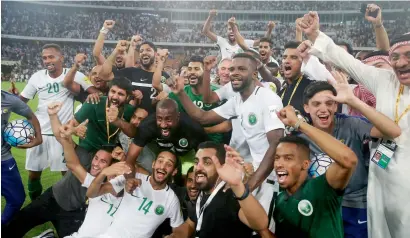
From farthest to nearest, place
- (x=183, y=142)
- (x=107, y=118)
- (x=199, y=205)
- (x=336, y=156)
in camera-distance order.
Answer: (x=107, y=118) < (x=183, y=142) < (x=199, y=205) < (x=336, y=156)

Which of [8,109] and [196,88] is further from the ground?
[196,88]

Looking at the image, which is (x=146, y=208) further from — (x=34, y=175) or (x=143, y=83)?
(x=34, y=175)

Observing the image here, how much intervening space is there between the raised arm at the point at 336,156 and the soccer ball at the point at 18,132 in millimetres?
1879

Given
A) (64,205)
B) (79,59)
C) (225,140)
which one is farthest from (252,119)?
(64,205)

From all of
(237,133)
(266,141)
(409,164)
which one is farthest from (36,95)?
(409,164)

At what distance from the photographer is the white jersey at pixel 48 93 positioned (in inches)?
116

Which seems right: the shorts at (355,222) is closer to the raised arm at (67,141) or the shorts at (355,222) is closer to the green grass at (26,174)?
the raised arm at (67,141)

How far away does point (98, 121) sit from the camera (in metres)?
2.77

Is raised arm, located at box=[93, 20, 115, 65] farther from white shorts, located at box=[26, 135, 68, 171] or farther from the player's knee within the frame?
the player's knee

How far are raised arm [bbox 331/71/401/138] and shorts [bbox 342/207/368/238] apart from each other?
557 millimetres

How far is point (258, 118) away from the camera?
2.35 m

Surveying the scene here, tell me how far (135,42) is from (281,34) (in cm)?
97

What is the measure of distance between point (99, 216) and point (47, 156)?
884mm

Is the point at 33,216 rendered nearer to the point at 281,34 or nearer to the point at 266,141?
the point at 266,141
